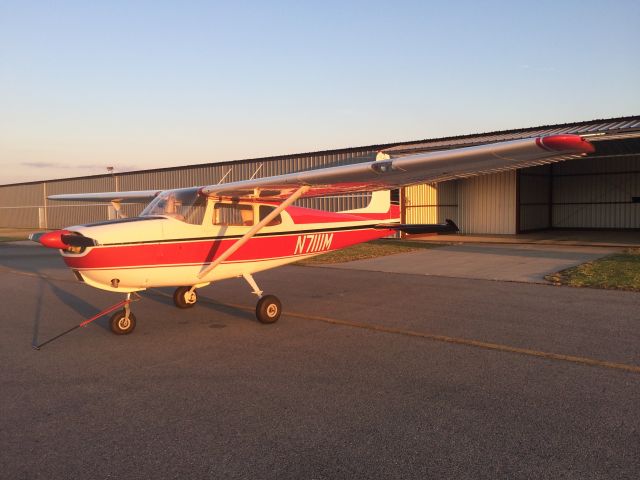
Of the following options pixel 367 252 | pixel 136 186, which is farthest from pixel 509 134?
pixel 136 186

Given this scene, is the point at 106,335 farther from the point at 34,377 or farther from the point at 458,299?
the point at 458,299

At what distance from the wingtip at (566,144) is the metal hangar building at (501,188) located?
48.6ft

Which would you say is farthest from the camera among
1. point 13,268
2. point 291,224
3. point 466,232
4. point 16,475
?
point 466,232

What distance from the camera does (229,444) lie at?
140 inches

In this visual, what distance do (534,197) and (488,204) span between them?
13.4 ft

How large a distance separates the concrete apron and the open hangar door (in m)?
9.49

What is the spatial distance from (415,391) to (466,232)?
23.4m

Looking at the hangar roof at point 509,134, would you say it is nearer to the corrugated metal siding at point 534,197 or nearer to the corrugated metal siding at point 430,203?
the corrugated metal siding at point 430,203

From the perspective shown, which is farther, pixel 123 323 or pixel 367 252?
pixel 367 252

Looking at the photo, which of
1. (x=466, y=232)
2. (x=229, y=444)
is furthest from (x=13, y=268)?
(x=466, y=232)

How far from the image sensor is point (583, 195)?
30281 millimetres

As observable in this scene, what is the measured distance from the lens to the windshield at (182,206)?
7.21 metres

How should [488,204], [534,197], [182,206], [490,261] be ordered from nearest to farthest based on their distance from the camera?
[182,206], [490,261], [488,204], [534,197]

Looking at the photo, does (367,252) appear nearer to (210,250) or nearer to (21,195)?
(210,250)
